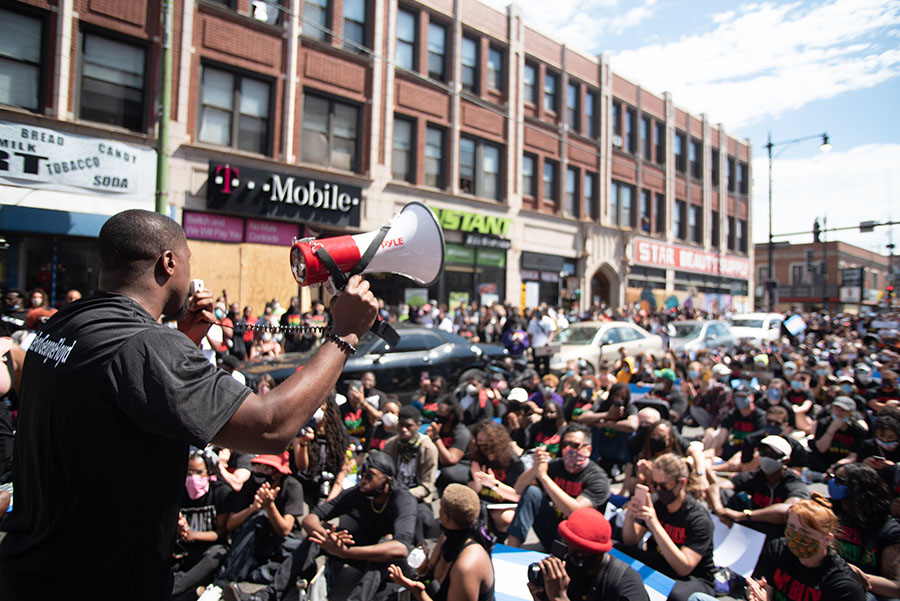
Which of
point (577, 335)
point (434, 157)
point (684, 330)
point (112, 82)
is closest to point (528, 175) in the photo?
point (434, 157)

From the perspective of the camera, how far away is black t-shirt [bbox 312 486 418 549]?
435 cm

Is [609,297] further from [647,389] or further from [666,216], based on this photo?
[647,389]

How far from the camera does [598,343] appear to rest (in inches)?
527

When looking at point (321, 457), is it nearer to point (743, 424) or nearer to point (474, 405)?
point (474, 405)

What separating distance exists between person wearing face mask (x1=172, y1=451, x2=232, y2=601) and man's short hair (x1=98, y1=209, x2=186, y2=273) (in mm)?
3246

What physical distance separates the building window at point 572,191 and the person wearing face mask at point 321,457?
1968 cm

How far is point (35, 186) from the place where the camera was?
1154 centimetres

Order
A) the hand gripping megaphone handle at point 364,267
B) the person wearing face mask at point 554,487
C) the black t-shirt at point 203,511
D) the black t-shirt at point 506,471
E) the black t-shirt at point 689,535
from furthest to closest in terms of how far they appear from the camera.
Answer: the black t-shirt at point 506,471, the person wearing face mask at point 554,487, the black t-shirt at point 203,511, the black t-shirt at point 689,535, the hand gripping megaphone handle at point 364,267

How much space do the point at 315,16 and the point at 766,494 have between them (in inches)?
633

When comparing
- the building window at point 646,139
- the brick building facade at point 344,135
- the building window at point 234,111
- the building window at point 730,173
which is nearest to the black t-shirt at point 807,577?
the brick building facade at point 344,135

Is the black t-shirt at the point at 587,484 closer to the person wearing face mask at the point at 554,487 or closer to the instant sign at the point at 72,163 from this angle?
the person wearing face mask at the point at 554,487

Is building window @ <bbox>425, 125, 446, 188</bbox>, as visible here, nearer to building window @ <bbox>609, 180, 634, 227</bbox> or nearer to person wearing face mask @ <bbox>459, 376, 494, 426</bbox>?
building window @ <bbox>609, 180, 634, 227</bbox>

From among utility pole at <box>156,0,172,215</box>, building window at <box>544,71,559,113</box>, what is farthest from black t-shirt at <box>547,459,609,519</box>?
building window at <box>544,71,559,113</box>

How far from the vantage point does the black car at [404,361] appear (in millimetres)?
8641
